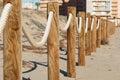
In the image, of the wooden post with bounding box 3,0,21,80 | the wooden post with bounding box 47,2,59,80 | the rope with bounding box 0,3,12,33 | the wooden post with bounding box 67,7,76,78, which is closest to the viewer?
the rope with bounding box 0,3,12,33

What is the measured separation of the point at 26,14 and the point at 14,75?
20.1 metres

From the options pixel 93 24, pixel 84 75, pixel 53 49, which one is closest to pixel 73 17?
pixel 84 75

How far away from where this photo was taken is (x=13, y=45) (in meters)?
3.03

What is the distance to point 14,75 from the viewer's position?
3.02 meters

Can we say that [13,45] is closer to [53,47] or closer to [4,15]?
[4,15]

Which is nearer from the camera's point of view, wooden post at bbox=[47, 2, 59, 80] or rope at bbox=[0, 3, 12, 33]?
rope at bbox=[0, 3, 12, 33]

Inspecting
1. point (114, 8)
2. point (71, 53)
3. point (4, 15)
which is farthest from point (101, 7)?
point (4, 15)

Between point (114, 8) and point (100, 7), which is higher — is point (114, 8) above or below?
below

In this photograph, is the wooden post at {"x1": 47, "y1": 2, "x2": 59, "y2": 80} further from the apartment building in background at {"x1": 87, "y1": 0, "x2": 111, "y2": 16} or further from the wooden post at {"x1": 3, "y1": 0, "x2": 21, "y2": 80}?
the apartment building in background at {"x1": 87, "y1": 0, "x2": 111, "y2": 16}

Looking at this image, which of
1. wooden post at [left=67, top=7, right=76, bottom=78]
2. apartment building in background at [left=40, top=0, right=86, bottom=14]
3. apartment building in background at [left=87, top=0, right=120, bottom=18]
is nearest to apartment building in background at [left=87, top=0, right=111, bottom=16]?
apartment building in background at [left=87, top=0, right=120, bottom=18]

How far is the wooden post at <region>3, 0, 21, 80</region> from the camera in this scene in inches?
118

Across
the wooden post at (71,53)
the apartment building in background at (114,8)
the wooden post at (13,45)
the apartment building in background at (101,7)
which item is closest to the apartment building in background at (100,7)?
the apartment building in background at (101,7)

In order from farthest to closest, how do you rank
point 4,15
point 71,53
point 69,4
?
point 69,4 < point 71,53 < point 4,15

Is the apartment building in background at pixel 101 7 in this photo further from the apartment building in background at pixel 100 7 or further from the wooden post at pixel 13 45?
the wooden post at pixel 13 45
